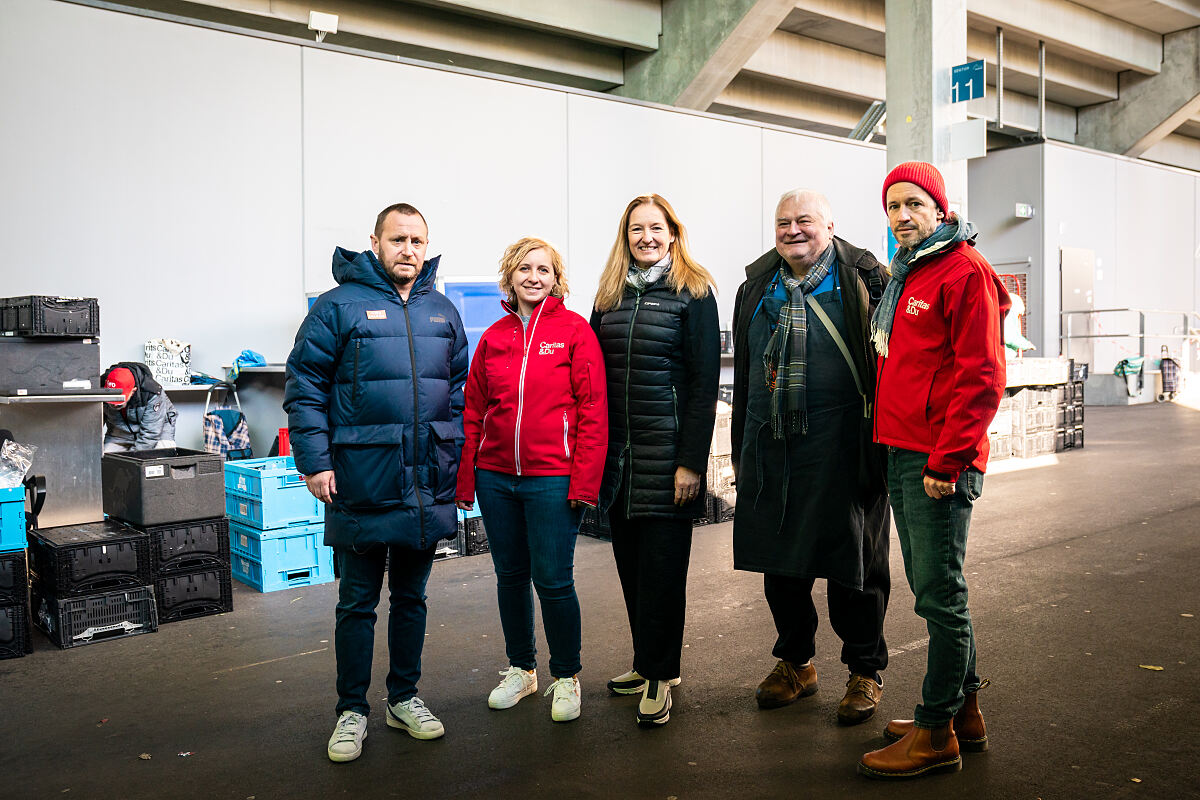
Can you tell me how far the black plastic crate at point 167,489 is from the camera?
4637mm

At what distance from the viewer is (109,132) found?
734 cm

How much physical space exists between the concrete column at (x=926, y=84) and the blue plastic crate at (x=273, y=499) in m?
7.61

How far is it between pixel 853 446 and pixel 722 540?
11.2ft

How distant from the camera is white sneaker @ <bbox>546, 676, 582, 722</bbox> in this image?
3.27m

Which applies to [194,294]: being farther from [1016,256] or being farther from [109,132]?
[1016,256]

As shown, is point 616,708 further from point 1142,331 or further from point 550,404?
point 1142,331

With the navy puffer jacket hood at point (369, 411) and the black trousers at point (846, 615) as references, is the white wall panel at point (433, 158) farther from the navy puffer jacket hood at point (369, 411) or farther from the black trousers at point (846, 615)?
the black trousers at point (846, 615)

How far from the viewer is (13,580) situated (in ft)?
13.4

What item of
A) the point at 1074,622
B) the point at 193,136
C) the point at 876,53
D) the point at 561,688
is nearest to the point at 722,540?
the point at 1074,622

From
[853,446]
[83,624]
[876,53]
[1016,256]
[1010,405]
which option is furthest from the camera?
[1016,256]

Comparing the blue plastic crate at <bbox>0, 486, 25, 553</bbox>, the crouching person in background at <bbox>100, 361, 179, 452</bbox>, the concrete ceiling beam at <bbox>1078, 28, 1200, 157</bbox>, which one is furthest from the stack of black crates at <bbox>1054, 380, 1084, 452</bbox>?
the concrete ceiling beam at <bbox>1078, 28, 1200, 157</bbox>

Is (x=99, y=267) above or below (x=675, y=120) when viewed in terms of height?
below

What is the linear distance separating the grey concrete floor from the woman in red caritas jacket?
40 centimetres

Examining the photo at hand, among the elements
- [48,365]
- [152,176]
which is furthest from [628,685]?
[152,176]
